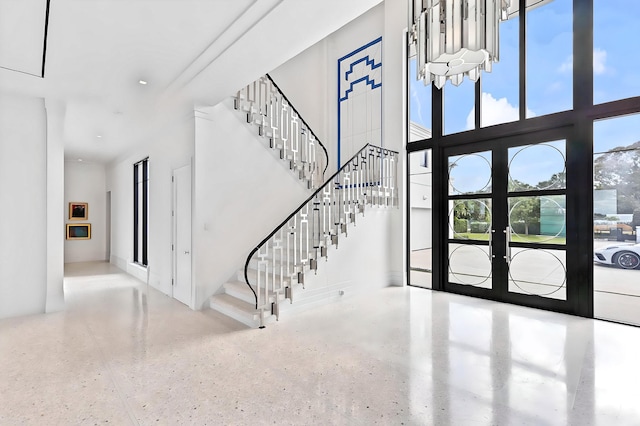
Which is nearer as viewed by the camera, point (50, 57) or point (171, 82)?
point (50, 57)

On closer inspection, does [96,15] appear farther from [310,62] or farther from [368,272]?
[310,62]

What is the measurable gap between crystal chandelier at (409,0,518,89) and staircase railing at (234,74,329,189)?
10.9 ft

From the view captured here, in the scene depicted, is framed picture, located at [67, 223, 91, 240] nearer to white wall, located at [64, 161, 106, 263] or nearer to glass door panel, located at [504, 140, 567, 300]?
white wall, located at [64, 161, 106, 263]

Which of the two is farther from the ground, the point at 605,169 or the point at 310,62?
the point at 310,62

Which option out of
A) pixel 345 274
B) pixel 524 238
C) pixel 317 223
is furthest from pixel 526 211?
pixel 317 223

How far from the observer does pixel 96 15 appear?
2855 millimetres

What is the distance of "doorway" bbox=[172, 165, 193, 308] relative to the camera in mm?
5043

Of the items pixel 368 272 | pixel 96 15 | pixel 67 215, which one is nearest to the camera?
pixel 96 15

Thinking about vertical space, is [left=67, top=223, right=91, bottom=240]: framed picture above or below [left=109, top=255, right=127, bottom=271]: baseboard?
above

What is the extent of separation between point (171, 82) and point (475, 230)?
5.08 meters

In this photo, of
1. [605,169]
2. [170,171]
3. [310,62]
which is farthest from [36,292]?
[605,169]

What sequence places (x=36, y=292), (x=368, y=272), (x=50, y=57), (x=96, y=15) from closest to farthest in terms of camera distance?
(x=96, y=15) → (x=50, y=57) → (x=36, y=292) → (x=368, y=272)

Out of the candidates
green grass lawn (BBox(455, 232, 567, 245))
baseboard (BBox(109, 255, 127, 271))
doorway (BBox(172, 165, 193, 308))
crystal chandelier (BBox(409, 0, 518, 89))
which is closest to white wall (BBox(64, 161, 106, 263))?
baseboard (BBox(109, 255, 127, 271))

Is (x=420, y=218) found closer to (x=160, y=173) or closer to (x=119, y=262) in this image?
(x=160, y=173)
